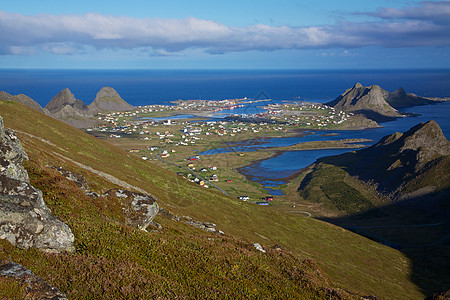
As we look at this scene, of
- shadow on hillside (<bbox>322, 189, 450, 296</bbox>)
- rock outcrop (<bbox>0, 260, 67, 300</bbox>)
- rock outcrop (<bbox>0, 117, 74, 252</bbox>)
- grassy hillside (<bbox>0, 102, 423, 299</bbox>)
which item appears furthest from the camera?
shadow on hillside (<bbox>322, 189, 450, 296</bbox>)

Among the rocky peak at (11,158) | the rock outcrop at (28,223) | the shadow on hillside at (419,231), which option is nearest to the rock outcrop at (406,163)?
the shadow on hillside at (419,231)

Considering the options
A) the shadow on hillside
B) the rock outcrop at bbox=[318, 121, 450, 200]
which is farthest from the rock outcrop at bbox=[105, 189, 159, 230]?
the rock outcrop at bbox=[318, 121, 450, 200]

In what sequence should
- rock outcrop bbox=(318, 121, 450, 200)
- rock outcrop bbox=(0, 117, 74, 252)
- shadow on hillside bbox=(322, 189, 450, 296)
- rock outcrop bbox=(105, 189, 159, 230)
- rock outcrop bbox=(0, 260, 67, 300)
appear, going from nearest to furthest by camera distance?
rock outcrop bbox=(0, 260, 67, 300), rock outcrop bbox=(0, 117, 74, 252), rock outcrop bbox=(105, 189, 159, 230), shadow on hillside bbox=(322, 189, 450, 296), rock outcrop bbox=(318, 121, 450, 200)

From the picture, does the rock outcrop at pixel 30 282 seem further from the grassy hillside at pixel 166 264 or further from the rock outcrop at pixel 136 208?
the rock outcrop at pixel 136 208

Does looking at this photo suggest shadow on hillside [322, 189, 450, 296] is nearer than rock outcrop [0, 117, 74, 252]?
No

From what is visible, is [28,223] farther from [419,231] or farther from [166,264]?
[419,231]

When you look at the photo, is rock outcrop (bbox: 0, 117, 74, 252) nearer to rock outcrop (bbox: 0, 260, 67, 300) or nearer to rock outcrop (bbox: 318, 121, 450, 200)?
rock outcrop (bbox: 0, 260, 67, 300)

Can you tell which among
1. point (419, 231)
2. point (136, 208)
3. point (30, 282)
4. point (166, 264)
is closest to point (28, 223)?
point (30, 282)
